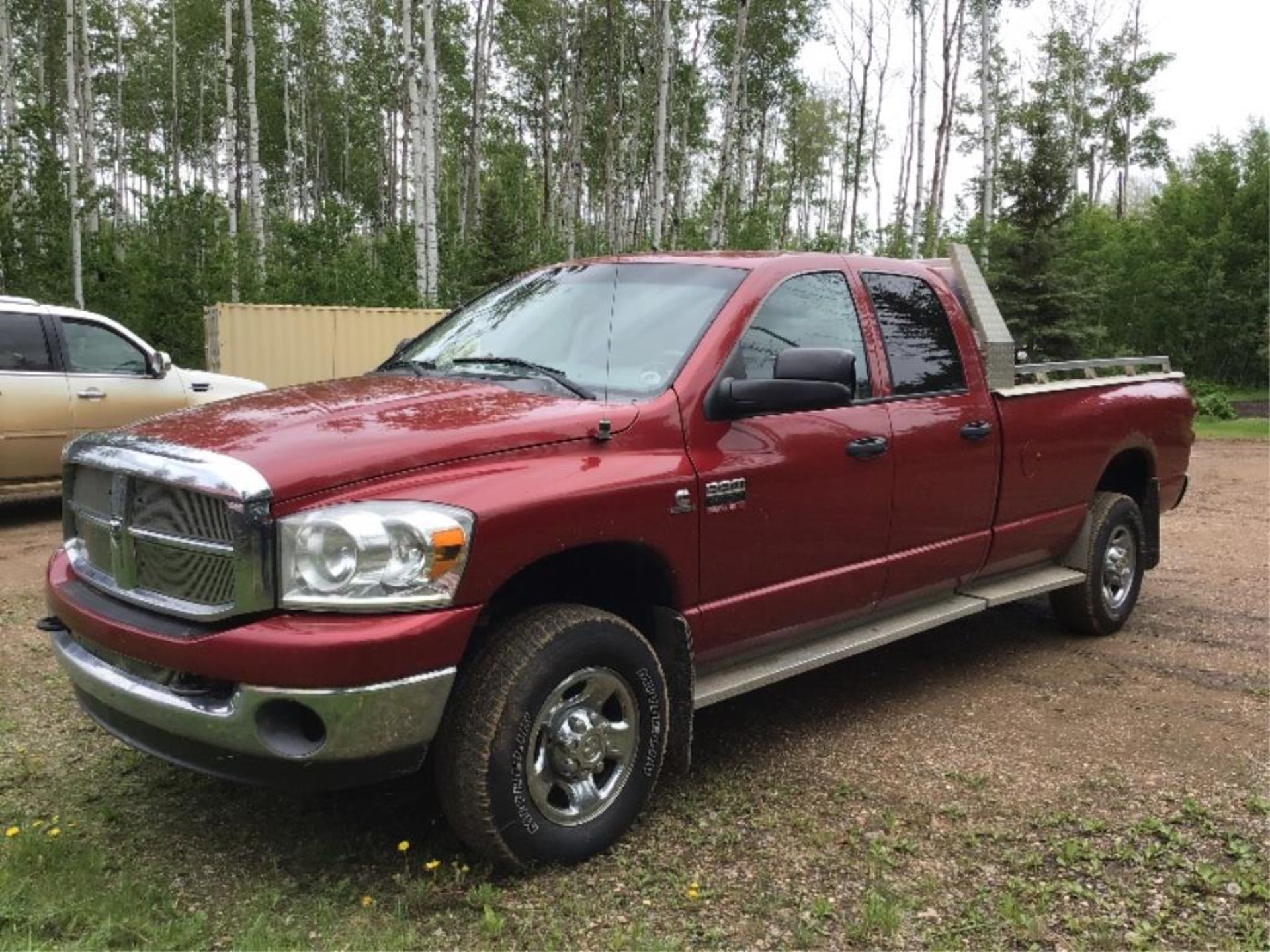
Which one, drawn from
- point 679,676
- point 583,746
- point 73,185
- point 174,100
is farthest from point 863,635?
point 174,100

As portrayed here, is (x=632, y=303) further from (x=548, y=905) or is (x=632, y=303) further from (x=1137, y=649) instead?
(x=1137, y=649)

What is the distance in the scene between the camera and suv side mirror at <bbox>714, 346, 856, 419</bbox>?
3.44 m

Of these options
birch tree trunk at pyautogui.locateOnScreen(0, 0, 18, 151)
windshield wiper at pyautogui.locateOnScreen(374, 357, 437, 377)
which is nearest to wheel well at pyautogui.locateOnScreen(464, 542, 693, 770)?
windshield wiper at pyautogui.locateOnScreen(374, 357, 437, 377)

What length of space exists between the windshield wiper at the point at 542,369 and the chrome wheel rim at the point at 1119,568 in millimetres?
3552

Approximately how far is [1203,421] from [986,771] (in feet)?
64.8

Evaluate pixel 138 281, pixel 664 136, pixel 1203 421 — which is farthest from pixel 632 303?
pixel 1203 421

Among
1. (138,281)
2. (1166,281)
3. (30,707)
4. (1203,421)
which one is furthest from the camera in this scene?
(1166,281)

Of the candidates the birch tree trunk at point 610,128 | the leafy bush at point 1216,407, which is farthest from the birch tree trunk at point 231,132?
the leafy bush at point 1216,407

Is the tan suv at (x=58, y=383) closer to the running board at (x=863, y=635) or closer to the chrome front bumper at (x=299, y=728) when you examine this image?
the chrome front bumper at (x=299, y=728)

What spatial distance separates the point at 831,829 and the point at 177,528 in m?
2.26

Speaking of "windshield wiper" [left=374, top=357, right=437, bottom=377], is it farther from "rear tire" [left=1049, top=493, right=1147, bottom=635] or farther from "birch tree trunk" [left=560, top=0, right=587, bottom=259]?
"birch tree trunk" [left=560, top=0, right=587, bottom=259]

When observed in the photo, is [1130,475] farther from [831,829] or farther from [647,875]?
[647,875]

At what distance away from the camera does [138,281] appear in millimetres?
16359

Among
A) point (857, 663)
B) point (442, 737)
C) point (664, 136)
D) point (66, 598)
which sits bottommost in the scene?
point (857, 663)
